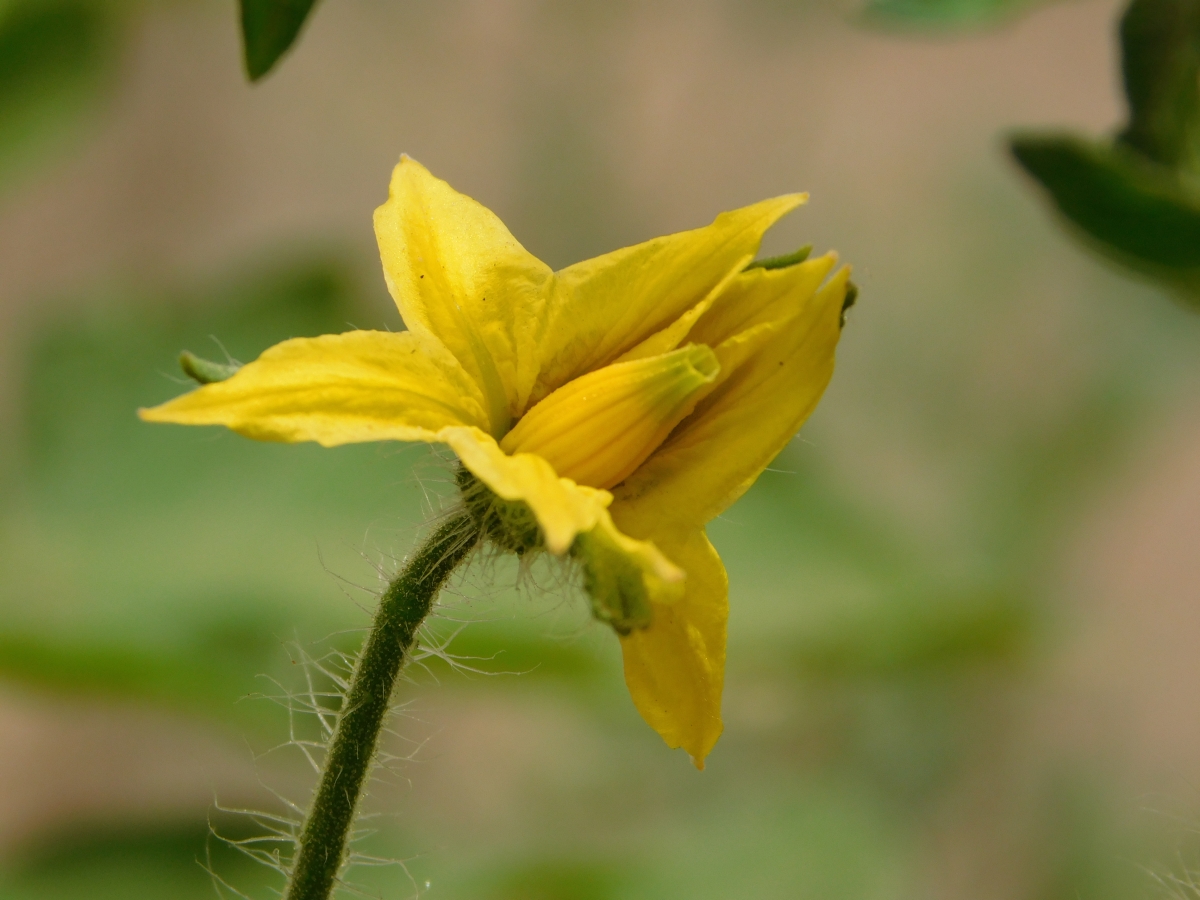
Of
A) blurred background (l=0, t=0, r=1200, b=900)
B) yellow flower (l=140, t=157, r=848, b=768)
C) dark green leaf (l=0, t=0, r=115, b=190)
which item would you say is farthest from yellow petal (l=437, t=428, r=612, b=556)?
dark green leaf (l=0, t=0, r=115, b=190)

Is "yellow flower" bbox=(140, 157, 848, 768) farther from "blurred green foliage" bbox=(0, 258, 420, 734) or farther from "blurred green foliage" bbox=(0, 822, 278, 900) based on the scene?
"blurred green foliage" bbox=(0, 822, 278, 900)

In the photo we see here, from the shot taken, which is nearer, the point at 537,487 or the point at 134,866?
the point at 537,487

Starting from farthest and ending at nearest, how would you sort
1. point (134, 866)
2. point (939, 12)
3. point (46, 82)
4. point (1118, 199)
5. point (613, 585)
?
point (46, 82) → point (134, 866) → point (939, 12) → point (1118, 199) → point (613, 585)

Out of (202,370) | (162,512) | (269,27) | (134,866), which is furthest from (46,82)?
(202,370)

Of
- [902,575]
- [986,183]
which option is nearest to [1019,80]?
[986,183]

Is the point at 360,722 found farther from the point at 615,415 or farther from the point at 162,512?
the point at 162,512

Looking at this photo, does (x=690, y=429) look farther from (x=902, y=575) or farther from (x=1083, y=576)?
(x=1083, y=576)

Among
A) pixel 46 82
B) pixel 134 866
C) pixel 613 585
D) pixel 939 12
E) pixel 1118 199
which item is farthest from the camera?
→ pixel 46 82
